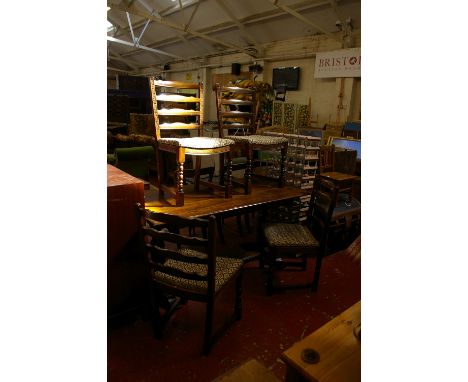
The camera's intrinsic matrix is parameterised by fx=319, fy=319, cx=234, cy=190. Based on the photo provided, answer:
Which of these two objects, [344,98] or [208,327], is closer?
[208,327]

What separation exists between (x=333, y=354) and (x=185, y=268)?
986mm

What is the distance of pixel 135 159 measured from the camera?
15.6ft

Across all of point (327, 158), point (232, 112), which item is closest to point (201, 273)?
point (232, 112)

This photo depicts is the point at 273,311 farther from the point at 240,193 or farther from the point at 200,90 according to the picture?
the point at 200,90

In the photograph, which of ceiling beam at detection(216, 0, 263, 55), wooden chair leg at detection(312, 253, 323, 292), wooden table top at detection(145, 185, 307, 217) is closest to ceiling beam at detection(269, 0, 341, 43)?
ceiling beam at detection(216, 0, 263, 55)

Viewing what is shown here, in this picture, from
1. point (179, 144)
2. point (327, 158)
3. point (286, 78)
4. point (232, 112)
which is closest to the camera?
point (179, 144)

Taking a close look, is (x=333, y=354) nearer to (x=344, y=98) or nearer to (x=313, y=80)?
(x=344, y=98)

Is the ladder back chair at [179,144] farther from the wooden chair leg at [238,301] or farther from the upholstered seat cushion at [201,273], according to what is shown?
the wooden chair leg at [238,301]

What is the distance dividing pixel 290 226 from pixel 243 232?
103 centimetres

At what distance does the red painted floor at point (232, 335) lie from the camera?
164 cm

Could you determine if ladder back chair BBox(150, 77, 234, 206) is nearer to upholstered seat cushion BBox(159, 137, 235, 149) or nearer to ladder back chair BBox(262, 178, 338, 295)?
upholstered seat cushion BBox(159, 137, 235, 149)

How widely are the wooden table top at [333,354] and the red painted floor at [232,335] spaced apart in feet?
2.11

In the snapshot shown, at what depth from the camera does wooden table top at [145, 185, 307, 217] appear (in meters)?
2.12
